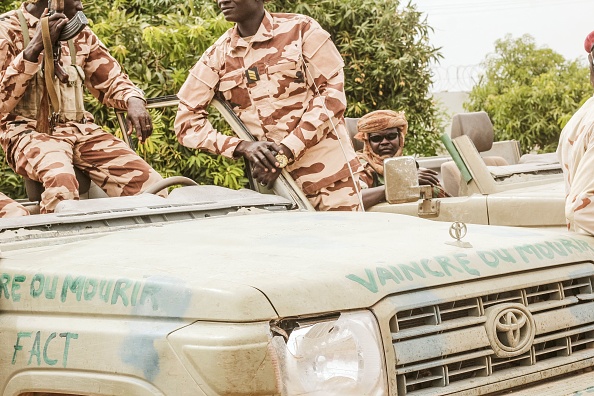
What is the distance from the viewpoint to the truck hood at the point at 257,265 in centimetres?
205

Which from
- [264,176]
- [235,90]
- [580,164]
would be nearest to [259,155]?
[264,176]

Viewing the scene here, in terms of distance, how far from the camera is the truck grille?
2.22 meters

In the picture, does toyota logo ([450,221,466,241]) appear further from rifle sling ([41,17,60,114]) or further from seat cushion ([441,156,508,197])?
seat cushion ([441,156,508,197])

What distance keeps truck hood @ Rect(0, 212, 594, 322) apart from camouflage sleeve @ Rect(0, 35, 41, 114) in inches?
44.9

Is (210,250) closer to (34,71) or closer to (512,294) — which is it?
(512,294)

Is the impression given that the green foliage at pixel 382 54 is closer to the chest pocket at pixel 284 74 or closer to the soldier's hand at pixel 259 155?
the chest pocket at pixel 284 74

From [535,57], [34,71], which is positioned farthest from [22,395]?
[535,57]

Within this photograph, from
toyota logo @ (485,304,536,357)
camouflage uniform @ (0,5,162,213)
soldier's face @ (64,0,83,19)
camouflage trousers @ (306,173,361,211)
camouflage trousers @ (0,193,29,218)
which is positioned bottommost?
camouflage trousers @ (306,173,361,211)

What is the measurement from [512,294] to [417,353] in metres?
0.40

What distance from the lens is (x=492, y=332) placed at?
2338 mm

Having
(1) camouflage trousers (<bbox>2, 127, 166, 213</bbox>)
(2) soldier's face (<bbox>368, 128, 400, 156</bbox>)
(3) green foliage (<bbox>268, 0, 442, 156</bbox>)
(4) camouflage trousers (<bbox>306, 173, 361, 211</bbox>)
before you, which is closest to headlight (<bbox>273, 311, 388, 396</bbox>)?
(1) camouflage trousers (<bbox>2, 127, 166, 213</bbox>)

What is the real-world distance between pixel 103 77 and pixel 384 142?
115 inches

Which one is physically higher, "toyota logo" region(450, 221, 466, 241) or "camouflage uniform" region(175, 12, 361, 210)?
"camouflage uniform" region(175, 12, 361, 210)

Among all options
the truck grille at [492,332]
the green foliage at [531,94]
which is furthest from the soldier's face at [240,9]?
the green foliage at [531,94]
